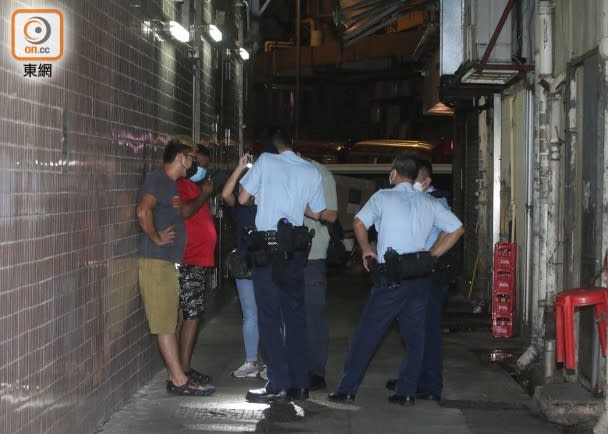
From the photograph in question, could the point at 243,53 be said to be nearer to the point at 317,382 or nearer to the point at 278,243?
the point at 317,382

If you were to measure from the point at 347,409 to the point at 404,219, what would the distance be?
150 centimetres

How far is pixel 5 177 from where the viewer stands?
5.36 m

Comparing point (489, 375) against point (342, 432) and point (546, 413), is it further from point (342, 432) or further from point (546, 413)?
point (342, 432)

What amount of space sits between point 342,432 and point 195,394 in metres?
1.54

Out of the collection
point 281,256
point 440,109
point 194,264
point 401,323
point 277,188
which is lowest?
point 401,323

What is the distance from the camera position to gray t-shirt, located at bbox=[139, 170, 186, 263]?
8.30 meters

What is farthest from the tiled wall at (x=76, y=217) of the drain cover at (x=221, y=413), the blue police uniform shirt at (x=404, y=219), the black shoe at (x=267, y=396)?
the blue police uniform shirt at (x=404, y=219)

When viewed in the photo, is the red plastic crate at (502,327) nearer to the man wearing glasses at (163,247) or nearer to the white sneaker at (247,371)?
the white sneaker at (247,371)

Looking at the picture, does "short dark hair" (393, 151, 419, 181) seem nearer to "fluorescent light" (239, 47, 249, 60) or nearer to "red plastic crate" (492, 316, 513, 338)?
"red plastic crate" (492, 316, 513, 338)

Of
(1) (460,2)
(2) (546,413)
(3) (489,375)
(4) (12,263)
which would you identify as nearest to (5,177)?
(4) (12,263)

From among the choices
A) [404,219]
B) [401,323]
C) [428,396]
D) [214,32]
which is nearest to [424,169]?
[404,219]

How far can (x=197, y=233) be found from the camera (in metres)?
8.95

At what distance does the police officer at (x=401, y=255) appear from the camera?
8344 mm

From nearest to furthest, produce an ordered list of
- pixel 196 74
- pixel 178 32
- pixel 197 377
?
pixel 197 377
pixel 178 32
pixel 196 74
